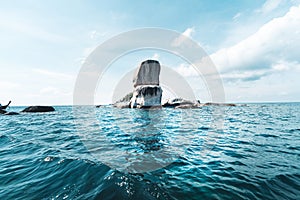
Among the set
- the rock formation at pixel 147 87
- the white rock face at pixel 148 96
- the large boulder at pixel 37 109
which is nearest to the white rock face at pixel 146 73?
the rock formation at pixel 147 87

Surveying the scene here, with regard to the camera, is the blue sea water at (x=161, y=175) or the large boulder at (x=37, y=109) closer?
the blue sea water at (x=161, y=175)

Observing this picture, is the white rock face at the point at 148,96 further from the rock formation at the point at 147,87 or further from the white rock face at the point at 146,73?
the white rock face at the point at 146,73

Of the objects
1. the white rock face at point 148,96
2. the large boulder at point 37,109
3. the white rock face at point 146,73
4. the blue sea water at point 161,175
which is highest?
the white rock face at point 146,73

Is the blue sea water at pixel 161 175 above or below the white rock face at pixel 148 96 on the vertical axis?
below

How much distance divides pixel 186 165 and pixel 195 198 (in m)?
1.61

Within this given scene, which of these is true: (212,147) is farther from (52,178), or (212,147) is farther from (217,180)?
(52,178)

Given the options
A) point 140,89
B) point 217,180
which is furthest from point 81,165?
point 140,89

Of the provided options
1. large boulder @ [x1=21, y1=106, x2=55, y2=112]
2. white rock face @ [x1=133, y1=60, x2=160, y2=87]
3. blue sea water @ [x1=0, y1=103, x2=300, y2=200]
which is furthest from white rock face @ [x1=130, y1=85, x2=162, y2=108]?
blue sea water @ [x1=0, y1=103, x2=300, y2=200]

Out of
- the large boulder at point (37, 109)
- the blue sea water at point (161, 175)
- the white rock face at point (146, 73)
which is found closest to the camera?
the blue sea water at point (161, 175)

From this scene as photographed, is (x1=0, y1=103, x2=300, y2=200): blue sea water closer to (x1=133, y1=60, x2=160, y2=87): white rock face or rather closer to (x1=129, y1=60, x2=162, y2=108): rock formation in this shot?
(x1=129, y1=60, x2=162, y2=108): rock formation

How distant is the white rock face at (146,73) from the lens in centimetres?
4950

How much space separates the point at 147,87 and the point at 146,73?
10.3 meters

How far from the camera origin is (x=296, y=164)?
457 cm

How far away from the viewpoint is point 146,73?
164 ft
